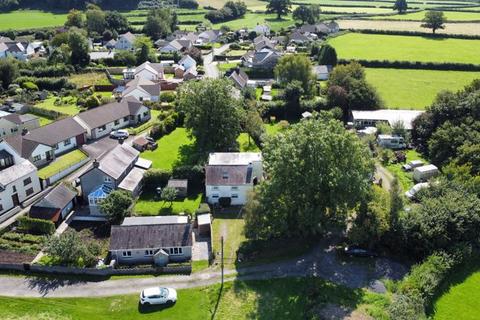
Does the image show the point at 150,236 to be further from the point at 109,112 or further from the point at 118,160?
the point at 109,112

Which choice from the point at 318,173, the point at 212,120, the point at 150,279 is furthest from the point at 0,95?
the point at 318,173

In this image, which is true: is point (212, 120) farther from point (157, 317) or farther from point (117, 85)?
point (117, 85)

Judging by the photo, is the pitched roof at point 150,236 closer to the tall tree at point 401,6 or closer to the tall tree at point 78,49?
the tall tree at point 78,49

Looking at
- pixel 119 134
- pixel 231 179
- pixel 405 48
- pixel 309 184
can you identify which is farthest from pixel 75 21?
pixel 309 184

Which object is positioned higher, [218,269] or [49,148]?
[49,148]

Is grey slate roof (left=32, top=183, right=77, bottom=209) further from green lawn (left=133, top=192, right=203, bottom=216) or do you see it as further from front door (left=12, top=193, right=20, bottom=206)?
green lawn (left=133, top=192, right=203, bottom=216)

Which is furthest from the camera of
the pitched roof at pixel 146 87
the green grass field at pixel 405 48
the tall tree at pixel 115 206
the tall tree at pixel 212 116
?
the green grass field at pixel 405 48

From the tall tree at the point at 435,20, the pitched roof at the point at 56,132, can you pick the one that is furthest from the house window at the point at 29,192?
the tall tree at the point at 435,20
